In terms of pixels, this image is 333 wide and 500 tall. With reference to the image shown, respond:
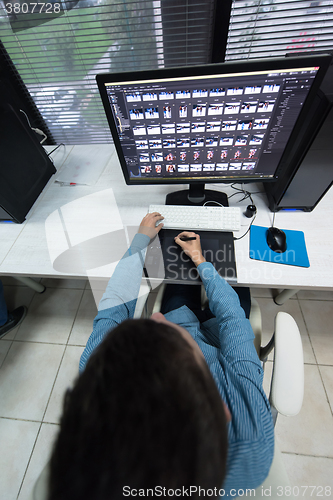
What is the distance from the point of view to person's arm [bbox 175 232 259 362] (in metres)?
0.74

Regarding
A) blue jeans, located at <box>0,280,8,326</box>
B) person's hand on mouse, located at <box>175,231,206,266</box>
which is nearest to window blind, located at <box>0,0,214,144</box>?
person's hand on mouse, located at <box>175,231,206,266</box>

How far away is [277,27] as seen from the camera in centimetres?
123

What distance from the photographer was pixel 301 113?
2.62 feet

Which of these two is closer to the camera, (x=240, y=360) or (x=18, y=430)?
(x=240, y=360)

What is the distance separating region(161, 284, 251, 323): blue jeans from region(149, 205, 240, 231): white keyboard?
0.32 m

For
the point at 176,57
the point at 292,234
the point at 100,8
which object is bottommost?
the point at 292,234

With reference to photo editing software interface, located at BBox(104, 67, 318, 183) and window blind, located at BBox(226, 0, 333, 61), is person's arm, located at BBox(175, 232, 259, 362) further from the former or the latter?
window blind, located at BBox(226, 0, 333, 61)

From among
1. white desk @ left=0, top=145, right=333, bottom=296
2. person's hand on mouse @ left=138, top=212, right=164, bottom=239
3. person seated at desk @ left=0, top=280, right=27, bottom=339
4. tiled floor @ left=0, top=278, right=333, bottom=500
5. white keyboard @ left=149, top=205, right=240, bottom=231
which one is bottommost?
tiled floor @ left=0, top=278, right=333, bottom=500

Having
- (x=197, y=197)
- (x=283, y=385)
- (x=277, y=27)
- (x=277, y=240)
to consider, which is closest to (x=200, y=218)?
(x=197, y=197)

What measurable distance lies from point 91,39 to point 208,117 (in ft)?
3.50

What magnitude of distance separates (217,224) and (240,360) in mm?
571

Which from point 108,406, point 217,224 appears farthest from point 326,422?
point 108,406

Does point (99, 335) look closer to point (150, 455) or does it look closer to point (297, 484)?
point (150, 455)

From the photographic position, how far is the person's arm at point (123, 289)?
803 mm
